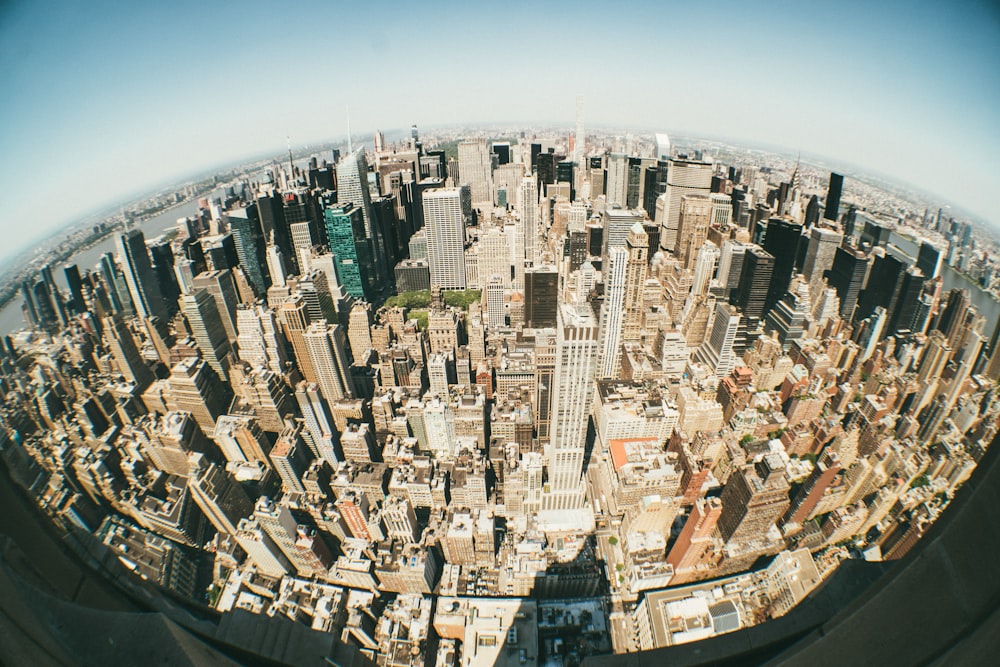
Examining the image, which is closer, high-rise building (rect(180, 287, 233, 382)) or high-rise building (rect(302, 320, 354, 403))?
high-rise building (rect(302, 320, 354, 403))

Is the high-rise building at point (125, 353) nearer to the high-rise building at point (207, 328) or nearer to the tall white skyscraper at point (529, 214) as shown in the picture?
the high-rise building at point (207, 328)

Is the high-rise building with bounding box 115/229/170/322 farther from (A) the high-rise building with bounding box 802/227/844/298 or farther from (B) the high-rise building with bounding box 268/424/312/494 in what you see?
(A) the high-rise building with bounding box 802/227/844/298

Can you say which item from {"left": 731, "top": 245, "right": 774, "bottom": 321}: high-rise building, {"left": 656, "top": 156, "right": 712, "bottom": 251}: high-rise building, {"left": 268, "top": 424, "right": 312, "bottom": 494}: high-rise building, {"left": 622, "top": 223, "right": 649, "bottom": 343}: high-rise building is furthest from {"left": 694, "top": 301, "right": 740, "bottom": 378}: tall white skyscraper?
{"left": 268, "top": 424, "right": 312, "bottom": 494}: high-rise building

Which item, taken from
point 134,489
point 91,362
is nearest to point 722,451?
point 134,489

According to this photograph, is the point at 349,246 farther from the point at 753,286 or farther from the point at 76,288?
the point at 753,286

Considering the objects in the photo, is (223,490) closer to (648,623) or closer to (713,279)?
(648,623)
